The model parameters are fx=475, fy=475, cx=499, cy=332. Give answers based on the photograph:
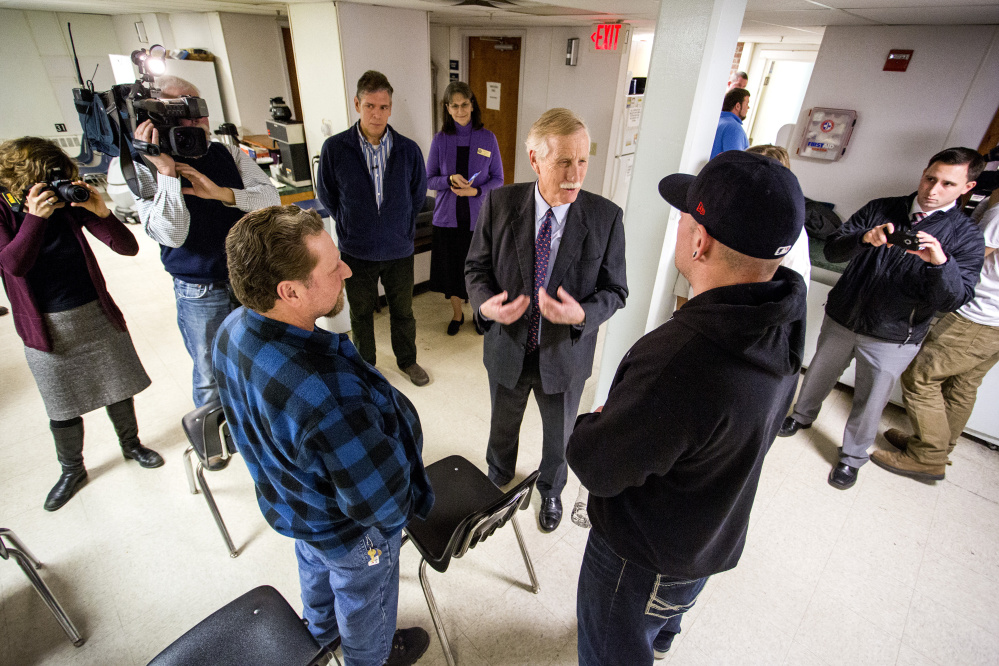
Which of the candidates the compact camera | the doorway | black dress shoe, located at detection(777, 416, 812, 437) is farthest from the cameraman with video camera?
the doorway

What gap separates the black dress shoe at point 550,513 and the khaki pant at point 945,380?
1.96m

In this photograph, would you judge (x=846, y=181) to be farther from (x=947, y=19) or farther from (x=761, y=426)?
(x=761, y=426)

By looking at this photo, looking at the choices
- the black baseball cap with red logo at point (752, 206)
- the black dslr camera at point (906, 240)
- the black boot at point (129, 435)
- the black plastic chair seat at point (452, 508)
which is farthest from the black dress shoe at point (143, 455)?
the black dslr camera at point (906, 240)

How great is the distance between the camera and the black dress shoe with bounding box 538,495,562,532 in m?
2.20

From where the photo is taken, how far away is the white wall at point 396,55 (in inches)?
122

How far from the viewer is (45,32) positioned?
5.68 metres

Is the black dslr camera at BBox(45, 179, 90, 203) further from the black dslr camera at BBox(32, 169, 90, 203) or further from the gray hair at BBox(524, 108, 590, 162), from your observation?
the gray hair at BBox(524, 108, 590, 162)

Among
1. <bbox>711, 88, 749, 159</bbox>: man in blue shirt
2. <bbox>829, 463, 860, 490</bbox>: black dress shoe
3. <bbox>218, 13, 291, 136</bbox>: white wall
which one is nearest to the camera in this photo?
<bbox>829, 463, 860, 490</bbox>: black dress shoe

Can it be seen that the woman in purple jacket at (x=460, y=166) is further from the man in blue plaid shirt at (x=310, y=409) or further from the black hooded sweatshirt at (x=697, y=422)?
the black hooded sweatshirt at (x=697, y=422)

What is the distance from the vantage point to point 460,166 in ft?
10.6

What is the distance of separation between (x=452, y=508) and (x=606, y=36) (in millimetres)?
4737

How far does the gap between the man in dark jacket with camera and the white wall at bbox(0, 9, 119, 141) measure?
331 inches

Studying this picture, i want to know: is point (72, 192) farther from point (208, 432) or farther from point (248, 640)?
point (248, 640)

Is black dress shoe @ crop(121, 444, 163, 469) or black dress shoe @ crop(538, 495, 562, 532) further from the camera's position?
black dress shoe @ crop(121, 444, 163, 469)
